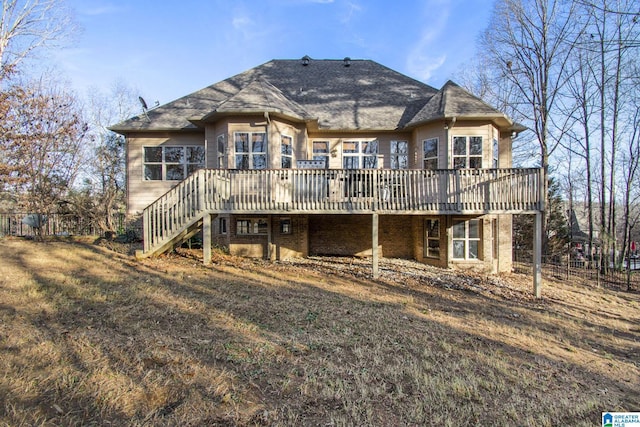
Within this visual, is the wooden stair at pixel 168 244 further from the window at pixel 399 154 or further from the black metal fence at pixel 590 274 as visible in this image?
the black metal fence at pixel 590 274

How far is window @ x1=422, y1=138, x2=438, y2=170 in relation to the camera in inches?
494

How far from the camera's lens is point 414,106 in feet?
47.0

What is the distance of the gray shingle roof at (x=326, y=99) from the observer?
12.1 metres

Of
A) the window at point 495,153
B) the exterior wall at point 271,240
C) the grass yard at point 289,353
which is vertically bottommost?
the grass yard at point 289,353

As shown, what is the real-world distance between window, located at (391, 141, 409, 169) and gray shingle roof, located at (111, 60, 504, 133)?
30.9 inches

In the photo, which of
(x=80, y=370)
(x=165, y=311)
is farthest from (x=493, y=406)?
(x=165, y=311)

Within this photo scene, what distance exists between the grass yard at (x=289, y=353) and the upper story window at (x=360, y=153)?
6.06 meters

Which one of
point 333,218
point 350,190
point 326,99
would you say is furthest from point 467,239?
point 326,99

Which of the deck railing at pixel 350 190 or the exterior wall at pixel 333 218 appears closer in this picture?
the deck railing at pixel 350 190

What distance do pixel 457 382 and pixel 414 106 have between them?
1249cm

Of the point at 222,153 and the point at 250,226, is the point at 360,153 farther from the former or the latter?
the point at 222,153


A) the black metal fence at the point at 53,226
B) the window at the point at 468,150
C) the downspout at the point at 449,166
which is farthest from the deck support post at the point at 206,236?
the window at the point at 468,150

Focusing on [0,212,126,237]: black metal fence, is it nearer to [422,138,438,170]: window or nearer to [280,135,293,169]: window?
[280,135,293,169]: window

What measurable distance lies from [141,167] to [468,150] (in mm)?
12965
